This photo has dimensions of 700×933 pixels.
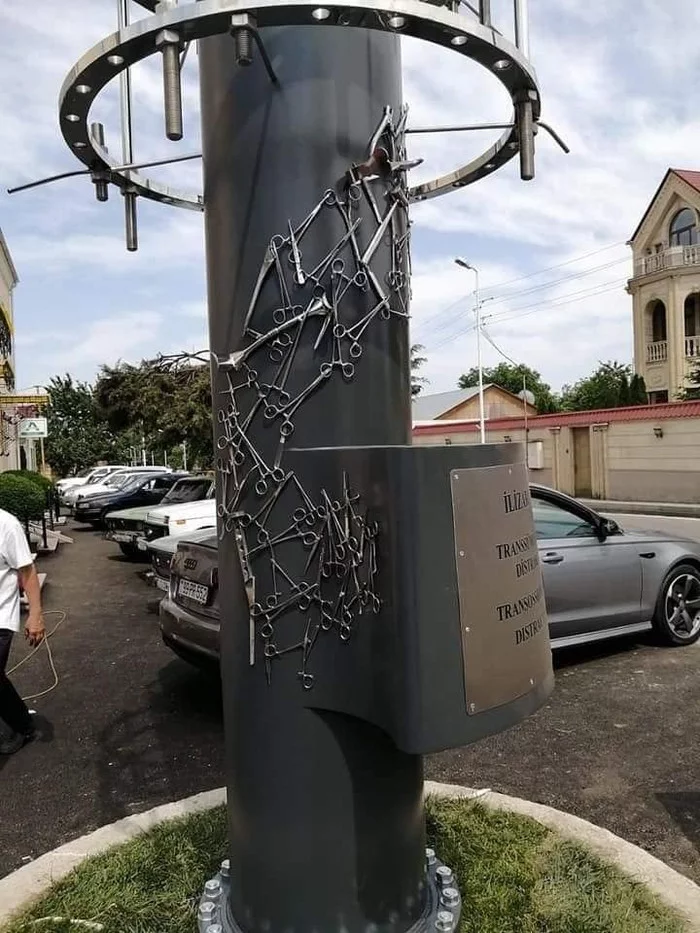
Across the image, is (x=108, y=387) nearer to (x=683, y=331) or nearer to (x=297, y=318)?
(x=297, y=318)

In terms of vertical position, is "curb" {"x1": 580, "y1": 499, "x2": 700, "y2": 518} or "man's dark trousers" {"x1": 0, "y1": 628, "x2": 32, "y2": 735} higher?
"man's dark trousers" {"x1": 0, "y1": 628, "x2": 32, "y2": 735}

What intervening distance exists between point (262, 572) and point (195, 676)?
15.0 ft

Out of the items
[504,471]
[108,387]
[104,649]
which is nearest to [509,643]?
[504,471]

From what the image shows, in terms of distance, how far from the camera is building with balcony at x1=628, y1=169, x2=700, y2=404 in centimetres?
3603

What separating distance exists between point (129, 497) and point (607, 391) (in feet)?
105

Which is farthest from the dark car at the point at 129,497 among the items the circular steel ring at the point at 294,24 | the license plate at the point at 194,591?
the circular steel ring at the point at 294,24

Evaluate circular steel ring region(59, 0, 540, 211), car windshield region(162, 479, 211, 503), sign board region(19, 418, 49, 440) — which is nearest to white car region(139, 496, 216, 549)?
car windshield region(162, 479, 211, 503)

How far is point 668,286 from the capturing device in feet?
119

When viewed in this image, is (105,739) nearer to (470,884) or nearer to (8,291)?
(470,884)

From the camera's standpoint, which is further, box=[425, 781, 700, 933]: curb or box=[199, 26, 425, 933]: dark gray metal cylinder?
box=[425, 781, 700, 933]: curb

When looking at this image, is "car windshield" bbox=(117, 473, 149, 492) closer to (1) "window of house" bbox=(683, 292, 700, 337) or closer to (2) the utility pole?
(2) the utility pole

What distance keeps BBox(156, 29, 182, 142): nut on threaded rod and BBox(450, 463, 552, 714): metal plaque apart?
3.79ft

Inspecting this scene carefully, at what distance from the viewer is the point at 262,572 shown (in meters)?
2.52

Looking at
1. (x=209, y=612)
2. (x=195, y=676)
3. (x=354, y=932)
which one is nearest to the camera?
(x=354, y=932)
